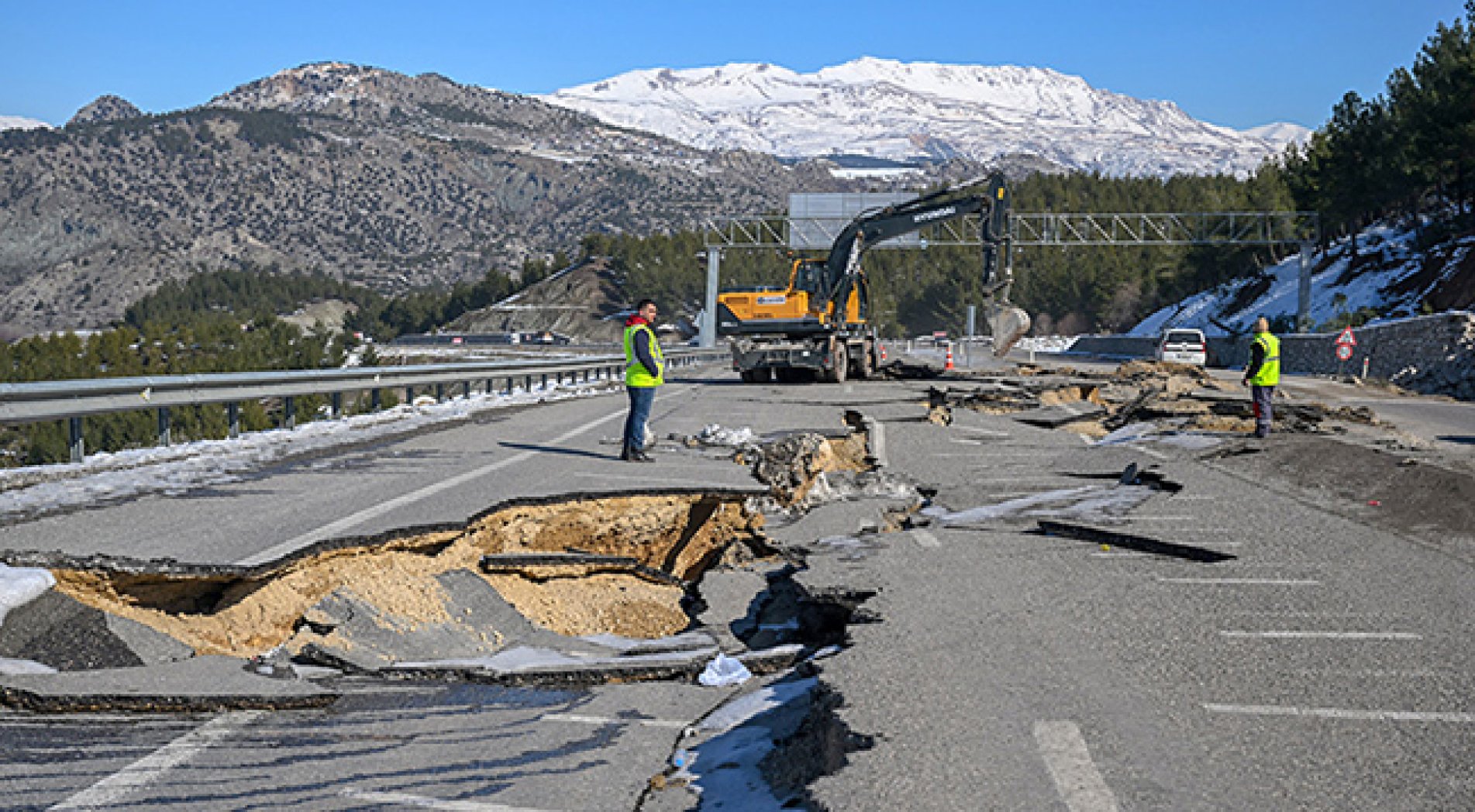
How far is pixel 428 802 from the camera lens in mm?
3990

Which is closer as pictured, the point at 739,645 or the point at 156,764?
the point at 156,764

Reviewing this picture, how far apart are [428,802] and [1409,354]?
34.2 metres

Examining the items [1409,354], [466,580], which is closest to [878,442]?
[466,580]

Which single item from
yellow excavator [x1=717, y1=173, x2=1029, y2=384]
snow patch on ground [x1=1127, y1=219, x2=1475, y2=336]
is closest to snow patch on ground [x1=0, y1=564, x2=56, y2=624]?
yellow excavator [x1=717, y1=173, x2=1029, y2=384]

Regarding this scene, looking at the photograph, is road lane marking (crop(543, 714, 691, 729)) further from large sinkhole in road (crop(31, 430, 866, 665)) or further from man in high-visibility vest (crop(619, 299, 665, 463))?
man in high-visibility vest (crop(619, 299, 665, 463))

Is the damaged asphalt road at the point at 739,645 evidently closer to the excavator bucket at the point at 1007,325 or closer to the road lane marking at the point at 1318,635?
the road lane marking at the point at 1318,635

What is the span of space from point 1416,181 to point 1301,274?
804 cm

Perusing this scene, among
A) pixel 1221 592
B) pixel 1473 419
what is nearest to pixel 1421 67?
pixel 1473 419

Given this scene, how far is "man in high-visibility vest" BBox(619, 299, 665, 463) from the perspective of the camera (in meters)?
13.5

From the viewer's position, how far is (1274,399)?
2236 cm

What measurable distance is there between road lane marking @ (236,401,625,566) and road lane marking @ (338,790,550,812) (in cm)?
318

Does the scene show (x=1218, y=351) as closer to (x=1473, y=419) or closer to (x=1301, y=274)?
(x=1301, y=274)

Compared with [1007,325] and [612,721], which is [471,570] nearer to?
[612,721]

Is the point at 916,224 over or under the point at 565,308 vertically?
→ over
